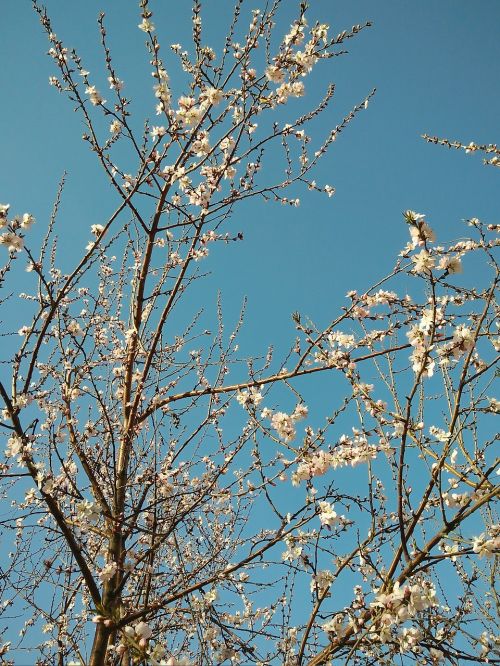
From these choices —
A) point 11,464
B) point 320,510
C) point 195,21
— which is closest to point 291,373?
point 320,510

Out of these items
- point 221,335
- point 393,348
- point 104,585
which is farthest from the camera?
point 221,335

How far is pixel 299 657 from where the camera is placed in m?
2.75

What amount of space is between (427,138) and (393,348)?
232cm

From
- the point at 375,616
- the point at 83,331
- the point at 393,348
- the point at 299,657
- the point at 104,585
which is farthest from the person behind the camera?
the point at 83,331

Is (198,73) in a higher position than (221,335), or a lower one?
higher

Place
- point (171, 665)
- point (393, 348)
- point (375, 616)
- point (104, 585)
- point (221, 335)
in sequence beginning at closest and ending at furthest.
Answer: point (171, 665) < point (375, 616) < point (104, 585) < point (393, 348) < point (221, 335)

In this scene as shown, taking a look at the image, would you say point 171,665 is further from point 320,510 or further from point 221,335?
point 221,335

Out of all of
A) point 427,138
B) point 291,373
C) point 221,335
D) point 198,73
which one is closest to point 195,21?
point 198,73

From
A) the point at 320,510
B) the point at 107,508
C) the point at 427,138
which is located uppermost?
the point at 427,138

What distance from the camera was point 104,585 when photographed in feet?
11.9

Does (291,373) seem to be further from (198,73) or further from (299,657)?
(198,73)

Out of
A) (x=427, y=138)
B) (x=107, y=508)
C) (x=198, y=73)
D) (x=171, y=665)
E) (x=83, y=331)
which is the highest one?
(x=198, y=73)

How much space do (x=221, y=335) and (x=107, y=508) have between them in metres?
1.92

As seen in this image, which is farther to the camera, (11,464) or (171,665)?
(11,464)
